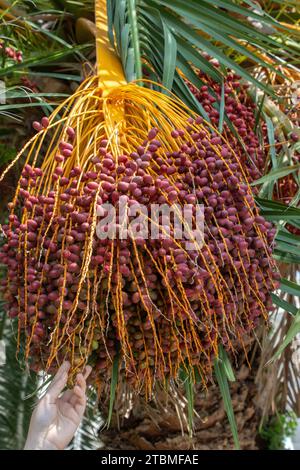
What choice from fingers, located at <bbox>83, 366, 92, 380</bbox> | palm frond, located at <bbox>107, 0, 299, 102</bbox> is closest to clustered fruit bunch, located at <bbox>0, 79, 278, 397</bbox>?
fingers, located at <bbox>83, 366, 92, 380</bbox>

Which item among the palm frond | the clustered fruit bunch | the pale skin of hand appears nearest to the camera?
the clustered fruit bunch

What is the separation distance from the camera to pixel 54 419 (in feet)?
3.73

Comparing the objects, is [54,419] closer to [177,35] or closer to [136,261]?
[136,261]

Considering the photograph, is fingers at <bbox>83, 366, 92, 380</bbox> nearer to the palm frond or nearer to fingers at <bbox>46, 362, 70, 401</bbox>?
fingers at <bbox>46, 362, 70, 401</bbox>

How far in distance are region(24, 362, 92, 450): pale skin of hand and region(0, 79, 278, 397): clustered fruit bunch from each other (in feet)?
0.23

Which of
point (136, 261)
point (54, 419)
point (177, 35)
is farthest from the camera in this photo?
point (177, 35)

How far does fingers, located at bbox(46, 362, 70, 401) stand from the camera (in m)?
1.01

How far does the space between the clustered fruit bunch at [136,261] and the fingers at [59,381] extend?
0.6 inches

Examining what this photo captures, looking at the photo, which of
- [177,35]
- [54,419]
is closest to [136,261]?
[54,419]

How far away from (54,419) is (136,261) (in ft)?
1.10

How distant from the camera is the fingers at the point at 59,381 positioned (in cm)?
101
